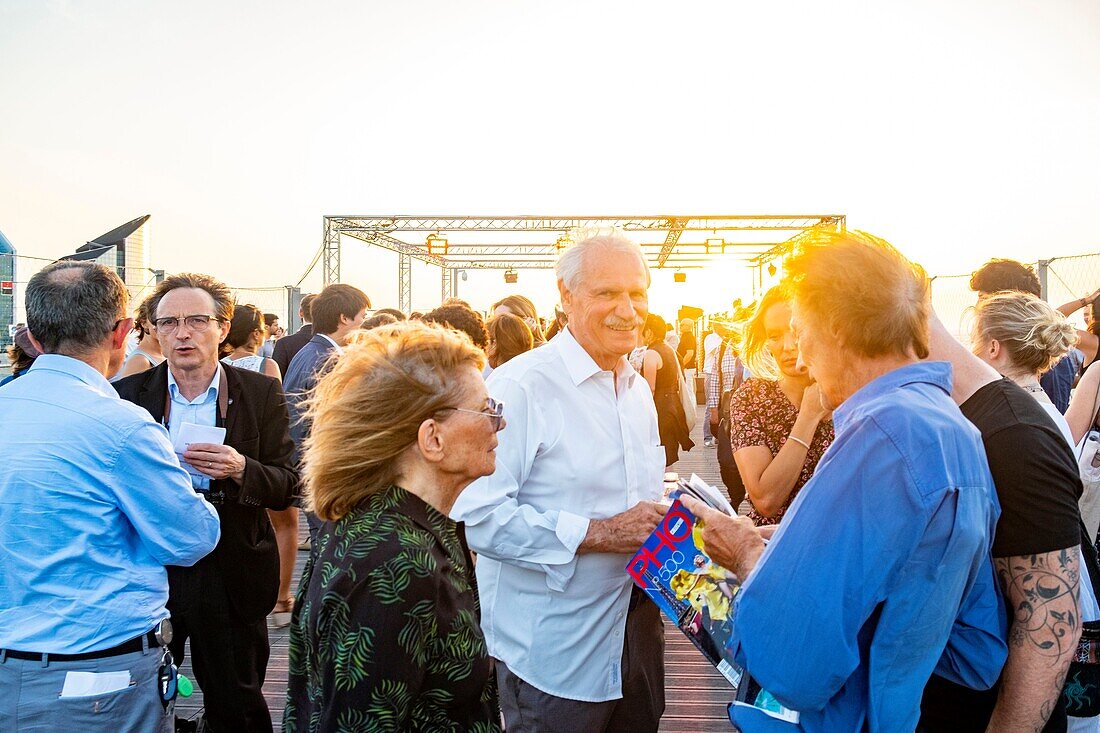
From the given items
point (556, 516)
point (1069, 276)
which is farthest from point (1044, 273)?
point (556, 516)

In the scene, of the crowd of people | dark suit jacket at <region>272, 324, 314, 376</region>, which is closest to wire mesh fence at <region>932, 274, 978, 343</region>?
the crowd of people

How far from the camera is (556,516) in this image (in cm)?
216

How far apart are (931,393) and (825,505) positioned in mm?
299

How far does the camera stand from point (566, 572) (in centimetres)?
217

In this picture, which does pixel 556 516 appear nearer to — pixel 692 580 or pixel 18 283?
pixel 692 580

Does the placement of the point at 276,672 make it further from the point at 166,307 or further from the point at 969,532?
the point at 969,532

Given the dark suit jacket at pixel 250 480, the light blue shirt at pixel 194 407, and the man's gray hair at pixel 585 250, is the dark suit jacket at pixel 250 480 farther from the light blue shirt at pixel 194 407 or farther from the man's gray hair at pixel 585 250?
the man's gray hair at pixel 585 250

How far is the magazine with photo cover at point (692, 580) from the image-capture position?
1746 mm

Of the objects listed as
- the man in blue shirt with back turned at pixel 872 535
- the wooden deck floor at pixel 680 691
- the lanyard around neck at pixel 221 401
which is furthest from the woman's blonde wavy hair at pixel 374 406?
the wooden deck floor at pixel 680 691

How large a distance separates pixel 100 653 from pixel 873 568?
204 cm

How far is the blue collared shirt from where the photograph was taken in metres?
1.28

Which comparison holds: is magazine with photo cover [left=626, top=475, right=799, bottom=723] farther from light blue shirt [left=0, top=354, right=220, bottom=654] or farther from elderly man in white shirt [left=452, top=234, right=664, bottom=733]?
light blue shirt [left=0, top=354, right=220, bottom=654]

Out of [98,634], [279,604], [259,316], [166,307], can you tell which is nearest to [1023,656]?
[98,634]

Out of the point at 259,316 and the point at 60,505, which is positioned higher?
the point at 259,316
